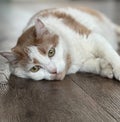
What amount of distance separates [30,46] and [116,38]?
3.76 feet

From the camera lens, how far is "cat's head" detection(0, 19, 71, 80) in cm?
175

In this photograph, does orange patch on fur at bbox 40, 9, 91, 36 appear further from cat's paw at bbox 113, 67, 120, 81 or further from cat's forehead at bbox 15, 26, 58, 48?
cat's paw at bbox 113, 67, 120, 81

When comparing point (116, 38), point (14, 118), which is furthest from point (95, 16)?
point (14, 118)

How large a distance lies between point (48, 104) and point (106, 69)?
48 cm

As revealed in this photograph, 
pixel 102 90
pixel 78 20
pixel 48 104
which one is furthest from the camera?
pixel 78 20

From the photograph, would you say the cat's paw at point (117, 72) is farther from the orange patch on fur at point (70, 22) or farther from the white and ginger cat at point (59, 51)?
the orange patch on fur at point (70, 22)

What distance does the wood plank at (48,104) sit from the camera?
4.61 ft

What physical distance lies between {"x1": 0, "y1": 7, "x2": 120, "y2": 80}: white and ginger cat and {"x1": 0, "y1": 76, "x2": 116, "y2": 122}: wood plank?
0.06m

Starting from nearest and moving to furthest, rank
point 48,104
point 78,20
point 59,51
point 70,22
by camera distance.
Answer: point 48,104
point 59,51
point 70,22
point 78,20

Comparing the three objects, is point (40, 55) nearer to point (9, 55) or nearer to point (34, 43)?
point (34, 43)

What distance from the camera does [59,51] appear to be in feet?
5.94

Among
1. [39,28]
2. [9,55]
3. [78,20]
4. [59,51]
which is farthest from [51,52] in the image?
[78,20]

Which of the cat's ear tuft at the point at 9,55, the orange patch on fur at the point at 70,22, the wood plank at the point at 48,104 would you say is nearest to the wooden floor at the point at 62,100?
the wood plank at the point at 48,104

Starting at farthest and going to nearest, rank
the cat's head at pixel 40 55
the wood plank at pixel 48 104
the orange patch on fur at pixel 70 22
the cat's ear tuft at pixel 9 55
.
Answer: the orange patch on fur at pixel 70 22 < the cat's ear tuft at pixel 9 55 < the cat's head at pixel 40 55 < the wood plank at pixel 48 104
